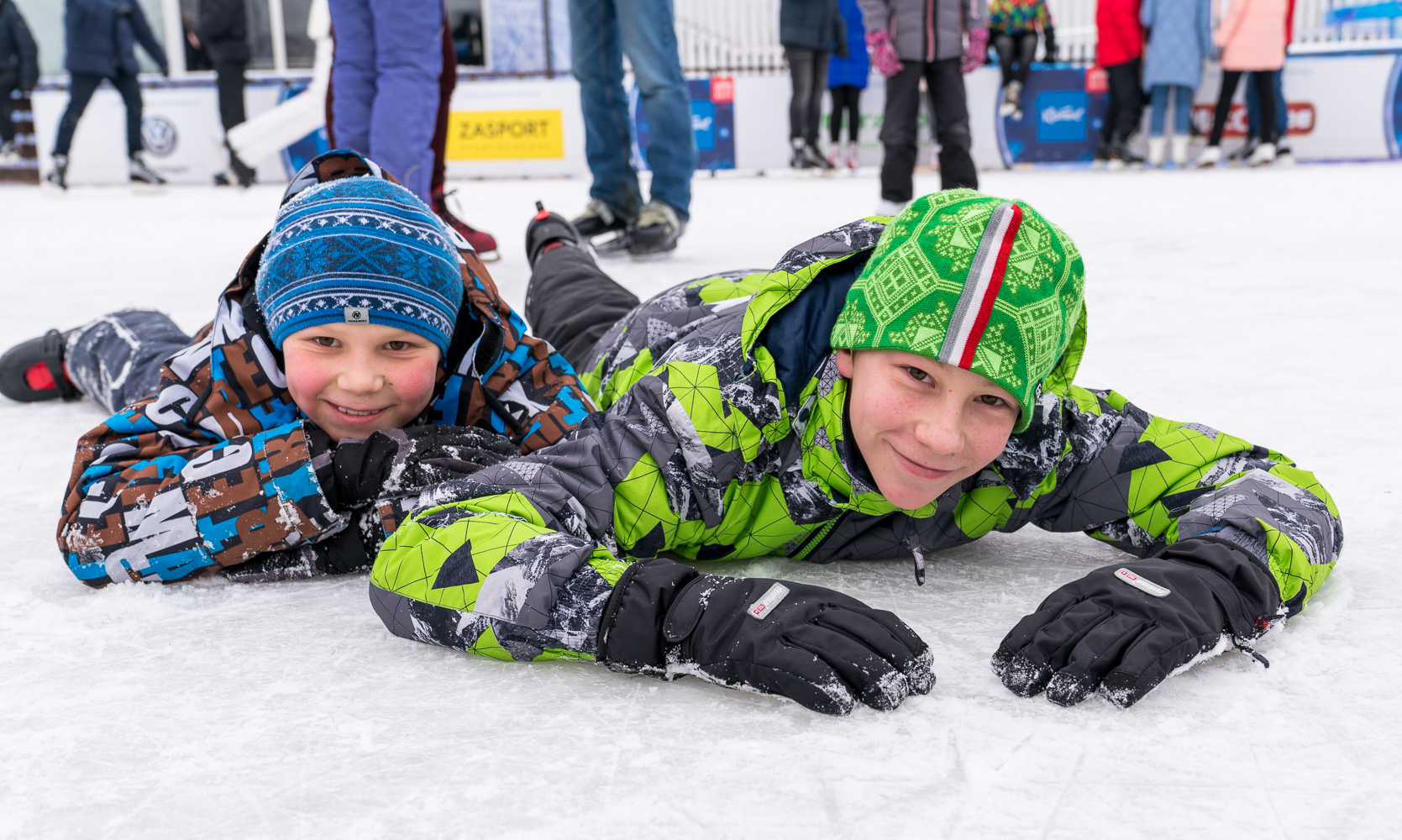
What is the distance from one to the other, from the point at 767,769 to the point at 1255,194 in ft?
19.7

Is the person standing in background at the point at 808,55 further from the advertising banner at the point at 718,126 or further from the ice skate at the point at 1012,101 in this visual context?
the ice skate at the point at 1012,101

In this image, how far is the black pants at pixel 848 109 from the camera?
8.27m

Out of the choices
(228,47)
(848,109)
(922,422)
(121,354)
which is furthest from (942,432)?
(848,109)

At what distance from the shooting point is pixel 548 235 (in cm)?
257

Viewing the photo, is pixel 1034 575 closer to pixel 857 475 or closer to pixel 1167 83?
pixel 857 475

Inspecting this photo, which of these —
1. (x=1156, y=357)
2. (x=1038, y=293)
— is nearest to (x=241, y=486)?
(x=1038, y=293)

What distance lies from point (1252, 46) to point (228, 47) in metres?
6.71

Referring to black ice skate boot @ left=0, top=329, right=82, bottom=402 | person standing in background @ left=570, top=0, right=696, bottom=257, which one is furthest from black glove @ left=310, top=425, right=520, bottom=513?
person standing in background @ left=570, top=0, right=696, bottom=257

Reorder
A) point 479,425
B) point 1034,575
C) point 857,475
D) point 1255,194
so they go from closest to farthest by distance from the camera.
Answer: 1. point 857,475
2. point 1034,575
3. point 479,425
4. point 1255,194

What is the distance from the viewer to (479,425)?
156 centimetres

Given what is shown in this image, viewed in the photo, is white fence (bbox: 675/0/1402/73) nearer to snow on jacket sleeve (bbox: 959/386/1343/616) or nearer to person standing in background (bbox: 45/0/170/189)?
person standing in background (bbox: 45/0/170/189)

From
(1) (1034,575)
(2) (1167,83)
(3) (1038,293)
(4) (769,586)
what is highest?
(2) (1167,83)

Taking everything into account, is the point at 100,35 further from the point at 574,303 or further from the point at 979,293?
the point at 979,293

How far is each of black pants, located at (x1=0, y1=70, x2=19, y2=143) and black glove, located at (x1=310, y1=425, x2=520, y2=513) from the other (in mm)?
9598
